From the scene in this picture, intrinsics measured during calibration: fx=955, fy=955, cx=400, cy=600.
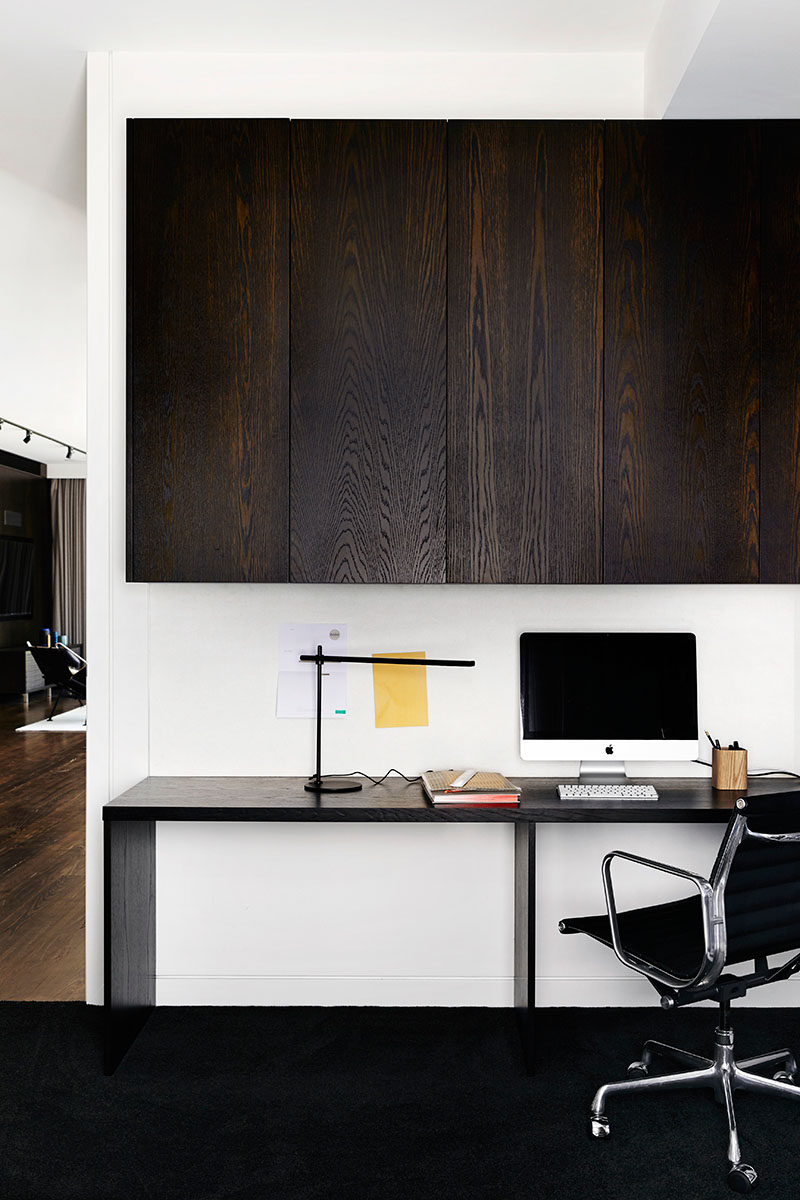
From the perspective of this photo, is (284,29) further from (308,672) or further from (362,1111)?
(362,1111)

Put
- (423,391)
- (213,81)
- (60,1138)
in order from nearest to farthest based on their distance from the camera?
(60,1138), (423,391), (213,81)

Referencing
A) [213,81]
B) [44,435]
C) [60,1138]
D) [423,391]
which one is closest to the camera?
[60,1138]

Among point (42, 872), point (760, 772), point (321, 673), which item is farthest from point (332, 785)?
point (42, 872)

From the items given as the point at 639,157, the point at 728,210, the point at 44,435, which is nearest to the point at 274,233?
the point at 639,157

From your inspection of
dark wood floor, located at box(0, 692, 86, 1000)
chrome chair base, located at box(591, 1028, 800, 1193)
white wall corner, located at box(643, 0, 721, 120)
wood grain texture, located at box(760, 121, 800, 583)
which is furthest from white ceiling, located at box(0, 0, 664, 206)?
dark wood floor, located at box(0, 692, 86, 1000)

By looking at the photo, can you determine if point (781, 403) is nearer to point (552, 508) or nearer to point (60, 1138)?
point (552, 508)

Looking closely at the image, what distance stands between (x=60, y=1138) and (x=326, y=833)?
3.78ft

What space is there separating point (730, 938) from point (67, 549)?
38.9ft

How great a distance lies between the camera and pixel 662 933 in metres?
2.54

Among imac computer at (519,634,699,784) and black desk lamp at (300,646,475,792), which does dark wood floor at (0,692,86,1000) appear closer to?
black desk lamp at (300,646,475,792)

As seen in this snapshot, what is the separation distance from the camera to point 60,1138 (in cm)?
239

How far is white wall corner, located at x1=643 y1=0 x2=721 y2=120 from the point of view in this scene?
2.49 meters

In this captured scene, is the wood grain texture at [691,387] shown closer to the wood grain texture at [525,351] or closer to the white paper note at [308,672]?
the wood grain texture at [525,351]

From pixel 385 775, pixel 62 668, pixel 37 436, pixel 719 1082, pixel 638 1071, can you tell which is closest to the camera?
pixel 719 1082
